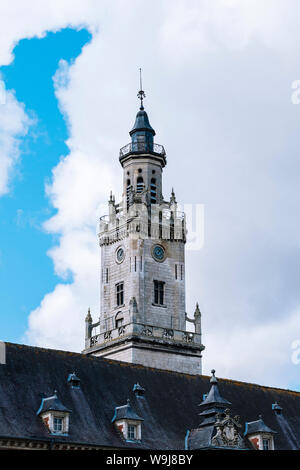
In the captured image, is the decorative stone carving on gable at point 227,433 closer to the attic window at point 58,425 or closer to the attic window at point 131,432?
the attic window at point 131,432

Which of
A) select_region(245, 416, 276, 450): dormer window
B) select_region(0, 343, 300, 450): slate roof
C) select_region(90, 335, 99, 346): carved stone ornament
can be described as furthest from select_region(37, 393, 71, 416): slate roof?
select_region(90, 335, 99, 346): carved stone ornament

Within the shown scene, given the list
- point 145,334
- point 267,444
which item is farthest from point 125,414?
point 145,334

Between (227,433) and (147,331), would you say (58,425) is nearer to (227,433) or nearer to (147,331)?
(227,433)

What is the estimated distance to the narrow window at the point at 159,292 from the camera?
93.2 meters

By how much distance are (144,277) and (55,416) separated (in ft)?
128

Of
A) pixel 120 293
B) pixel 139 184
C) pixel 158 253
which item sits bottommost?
pixel 120 293

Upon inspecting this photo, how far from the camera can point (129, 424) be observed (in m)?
57.9

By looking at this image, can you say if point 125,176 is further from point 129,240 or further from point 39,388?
point 39,388

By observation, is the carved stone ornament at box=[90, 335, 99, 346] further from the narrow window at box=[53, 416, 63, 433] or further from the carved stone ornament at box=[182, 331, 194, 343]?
the narrow window at box=[53, 416, 63, 433]

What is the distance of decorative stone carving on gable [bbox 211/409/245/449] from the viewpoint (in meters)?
58.8

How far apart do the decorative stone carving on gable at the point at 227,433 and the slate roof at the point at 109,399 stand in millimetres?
2967

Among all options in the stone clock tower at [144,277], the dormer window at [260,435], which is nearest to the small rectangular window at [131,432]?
the dormer window at [260,435]
